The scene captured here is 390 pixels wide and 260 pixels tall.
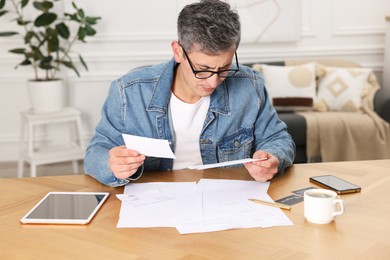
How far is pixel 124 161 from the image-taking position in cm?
153

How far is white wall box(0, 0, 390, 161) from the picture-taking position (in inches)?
171

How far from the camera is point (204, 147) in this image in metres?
1.89

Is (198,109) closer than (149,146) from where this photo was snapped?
No

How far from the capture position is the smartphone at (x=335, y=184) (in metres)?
1.55

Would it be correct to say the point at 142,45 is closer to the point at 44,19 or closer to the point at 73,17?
the point at 73,17

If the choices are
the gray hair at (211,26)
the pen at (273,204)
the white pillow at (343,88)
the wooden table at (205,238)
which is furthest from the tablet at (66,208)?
the white pillow at (343,88)

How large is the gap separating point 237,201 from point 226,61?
0.47 m

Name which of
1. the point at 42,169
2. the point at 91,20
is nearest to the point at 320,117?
the point at 91,20

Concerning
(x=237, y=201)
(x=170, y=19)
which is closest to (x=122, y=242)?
(x=237, y=201)

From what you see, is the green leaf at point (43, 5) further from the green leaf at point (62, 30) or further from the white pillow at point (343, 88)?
the white pillow at point (343, 88)

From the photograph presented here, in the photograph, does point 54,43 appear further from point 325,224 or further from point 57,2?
point 325,224

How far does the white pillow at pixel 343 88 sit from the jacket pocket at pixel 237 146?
2297 millimetres

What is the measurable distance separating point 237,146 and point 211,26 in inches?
18.8

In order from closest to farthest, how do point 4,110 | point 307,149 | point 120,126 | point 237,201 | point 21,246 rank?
1. point 21,246
2. point 237,201
3. point 120,126
4. point 307,149
5. point 4,110
